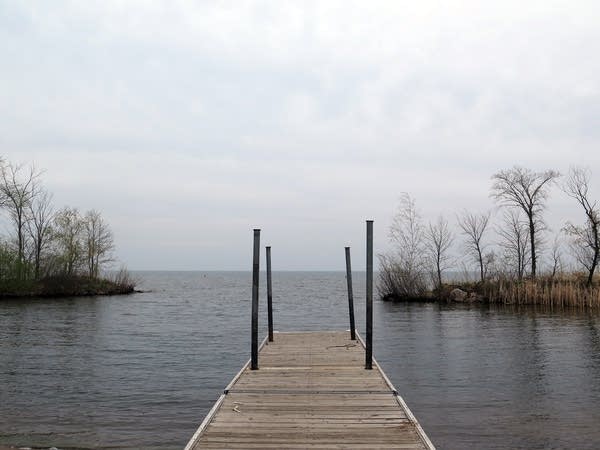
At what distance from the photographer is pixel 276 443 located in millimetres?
6621

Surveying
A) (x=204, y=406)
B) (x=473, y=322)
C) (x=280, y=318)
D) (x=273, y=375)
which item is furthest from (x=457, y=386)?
(x=280, y=318)

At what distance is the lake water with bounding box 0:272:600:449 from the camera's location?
9977 mm

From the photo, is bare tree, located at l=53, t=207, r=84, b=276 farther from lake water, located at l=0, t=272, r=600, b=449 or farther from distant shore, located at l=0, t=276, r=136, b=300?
lake water, located at l=0, t=272, r=600, b=449

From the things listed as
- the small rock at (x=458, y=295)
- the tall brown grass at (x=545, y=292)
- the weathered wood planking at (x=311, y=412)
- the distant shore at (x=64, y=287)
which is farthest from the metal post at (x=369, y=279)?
the distant shore at (x=64, y=287)

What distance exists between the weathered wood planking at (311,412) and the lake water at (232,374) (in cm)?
143

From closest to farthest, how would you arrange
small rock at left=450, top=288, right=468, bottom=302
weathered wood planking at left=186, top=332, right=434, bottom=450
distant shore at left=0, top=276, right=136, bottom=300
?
weathered wood planking at left=186, top=332, right=434, bottom=450 → small rock at left=450, top=288, right=468, bottom=302 → distant shore at left=0, top=276, right=136, bottom=300

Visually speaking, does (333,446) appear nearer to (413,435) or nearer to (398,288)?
(413,435)

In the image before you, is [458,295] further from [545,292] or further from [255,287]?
[255,287]

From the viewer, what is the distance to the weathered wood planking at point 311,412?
6680 millimetres

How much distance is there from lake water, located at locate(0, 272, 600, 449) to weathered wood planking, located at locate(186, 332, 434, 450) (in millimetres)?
1429

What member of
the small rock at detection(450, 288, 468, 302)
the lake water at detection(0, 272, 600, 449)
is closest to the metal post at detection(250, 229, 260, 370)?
the lake water at detection(0, 272, 600, 449)

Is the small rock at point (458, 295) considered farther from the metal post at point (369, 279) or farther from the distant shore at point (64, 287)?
the distant shore at point (64, 287)

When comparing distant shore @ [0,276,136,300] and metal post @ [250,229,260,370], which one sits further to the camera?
distant shore @ [0,276,136,300]

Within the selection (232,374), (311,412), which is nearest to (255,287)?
(311,412)
